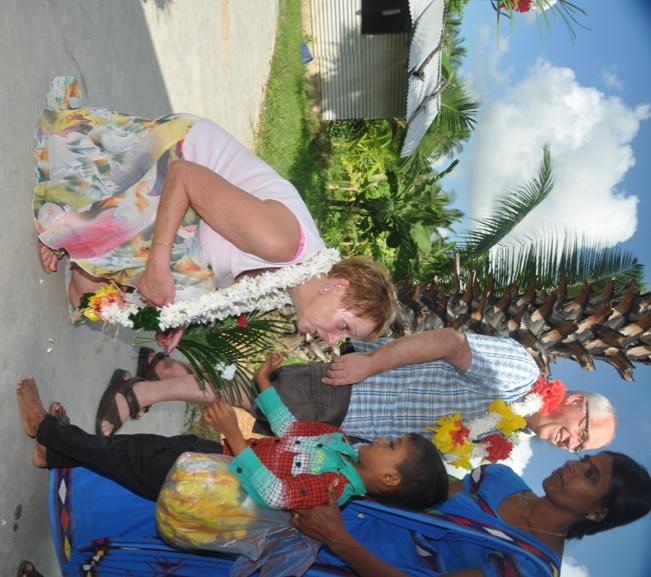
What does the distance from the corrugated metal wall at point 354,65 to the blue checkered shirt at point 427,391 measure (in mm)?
7557

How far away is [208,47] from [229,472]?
532 cm

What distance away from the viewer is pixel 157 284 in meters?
2.48

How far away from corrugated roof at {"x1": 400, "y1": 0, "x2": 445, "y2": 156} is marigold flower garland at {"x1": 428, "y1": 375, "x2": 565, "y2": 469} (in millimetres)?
5511

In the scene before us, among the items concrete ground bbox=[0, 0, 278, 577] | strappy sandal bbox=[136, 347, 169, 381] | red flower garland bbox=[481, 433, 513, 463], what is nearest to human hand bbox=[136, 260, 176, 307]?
concrete ground bbox=[0, 0, 278, 577]

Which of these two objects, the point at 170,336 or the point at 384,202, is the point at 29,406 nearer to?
the point at 170,336

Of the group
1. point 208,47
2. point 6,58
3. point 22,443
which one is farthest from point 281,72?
point 22,443

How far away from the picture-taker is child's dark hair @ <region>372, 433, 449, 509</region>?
104 inches

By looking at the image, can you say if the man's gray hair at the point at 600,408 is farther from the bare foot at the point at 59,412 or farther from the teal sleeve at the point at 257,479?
the bare foot at the point at 59,412

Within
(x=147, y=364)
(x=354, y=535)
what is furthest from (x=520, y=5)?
(x=354, y=535)

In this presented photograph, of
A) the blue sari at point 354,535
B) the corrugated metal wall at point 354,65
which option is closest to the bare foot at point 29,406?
the blue sari at point 354,535

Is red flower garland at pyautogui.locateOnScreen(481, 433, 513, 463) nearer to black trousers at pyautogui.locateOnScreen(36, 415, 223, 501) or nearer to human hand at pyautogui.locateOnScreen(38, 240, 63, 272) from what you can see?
black trousers at pyautogui.locateOnScreen(36, 415, 223, 501)

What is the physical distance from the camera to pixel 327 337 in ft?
8.94

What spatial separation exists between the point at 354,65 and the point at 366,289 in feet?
27.9

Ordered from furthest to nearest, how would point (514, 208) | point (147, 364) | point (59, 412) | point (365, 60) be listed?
1. point (365, 60)
2. point (514, 208)
3. point (147, 364)
4. point (59, 412)
